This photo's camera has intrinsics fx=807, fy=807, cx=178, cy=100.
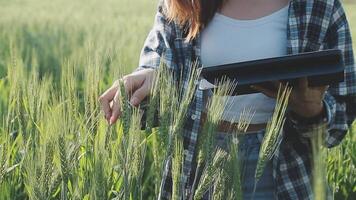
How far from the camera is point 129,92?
131 cm

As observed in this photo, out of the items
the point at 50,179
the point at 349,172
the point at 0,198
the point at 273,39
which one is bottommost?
the point at 349,172

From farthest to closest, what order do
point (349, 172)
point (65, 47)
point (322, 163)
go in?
point (65, 47)
point (349, 172)
point (322, 163)

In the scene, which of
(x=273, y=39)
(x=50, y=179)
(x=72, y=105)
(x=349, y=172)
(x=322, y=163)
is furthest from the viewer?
(x=349, y=172)

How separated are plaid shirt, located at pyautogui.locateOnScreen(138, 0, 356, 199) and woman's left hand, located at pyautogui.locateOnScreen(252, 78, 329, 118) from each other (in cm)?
8

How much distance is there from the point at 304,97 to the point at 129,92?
282 mm

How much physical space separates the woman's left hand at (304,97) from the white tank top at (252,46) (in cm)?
12

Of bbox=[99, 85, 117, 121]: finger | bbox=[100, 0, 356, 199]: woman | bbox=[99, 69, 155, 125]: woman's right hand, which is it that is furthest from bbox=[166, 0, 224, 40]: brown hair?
bbox=[99, 85, 117, 121]: finger

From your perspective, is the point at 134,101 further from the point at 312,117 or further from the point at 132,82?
the point at 312,117

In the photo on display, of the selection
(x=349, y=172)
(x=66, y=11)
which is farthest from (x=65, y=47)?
(x=349, y=172)

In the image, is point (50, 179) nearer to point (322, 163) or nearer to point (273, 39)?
Result: point (322, 163)

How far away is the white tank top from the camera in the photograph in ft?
4.72

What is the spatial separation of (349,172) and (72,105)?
1214 mm

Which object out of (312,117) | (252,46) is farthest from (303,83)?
(252,46)

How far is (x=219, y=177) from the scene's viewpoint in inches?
40.2
